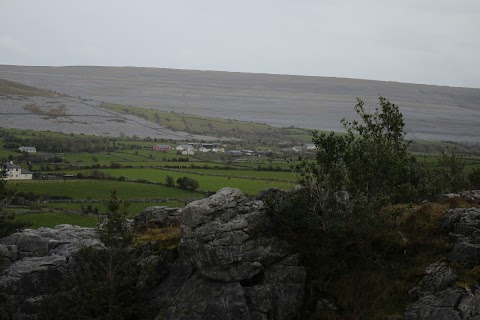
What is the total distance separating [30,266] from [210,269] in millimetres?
10278

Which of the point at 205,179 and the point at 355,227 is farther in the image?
the point at 205,179

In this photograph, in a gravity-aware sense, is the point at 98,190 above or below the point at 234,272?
below

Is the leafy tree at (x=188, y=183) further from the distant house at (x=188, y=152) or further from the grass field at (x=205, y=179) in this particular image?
the distant house at (x=188, y=152)

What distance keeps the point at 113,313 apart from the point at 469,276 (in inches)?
649

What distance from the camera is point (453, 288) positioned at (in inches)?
861

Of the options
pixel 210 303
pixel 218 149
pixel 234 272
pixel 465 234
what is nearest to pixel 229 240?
pixel 234 272

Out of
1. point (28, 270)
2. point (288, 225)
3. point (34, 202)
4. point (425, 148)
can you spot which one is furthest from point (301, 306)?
point (425, 148)

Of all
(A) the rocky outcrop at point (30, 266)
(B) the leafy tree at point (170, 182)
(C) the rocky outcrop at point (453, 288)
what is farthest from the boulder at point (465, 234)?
(B) the leafy tree at point (170, 182)

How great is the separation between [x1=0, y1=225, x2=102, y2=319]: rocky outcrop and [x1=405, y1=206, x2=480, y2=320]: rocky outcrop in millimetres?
17798

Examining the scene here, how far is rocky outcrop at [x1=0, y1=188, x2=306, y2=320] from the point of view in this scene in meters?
24.7

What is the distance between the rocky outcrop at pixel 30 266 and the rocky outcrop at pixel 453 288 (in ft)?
58.4

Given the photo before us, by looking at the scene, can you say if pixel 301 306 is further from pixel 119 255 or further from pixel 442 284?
pixel 119 255

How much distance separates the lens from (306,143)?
481ft

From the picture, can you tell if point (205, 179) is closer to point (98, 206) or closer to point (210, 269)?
point (98, 206)
